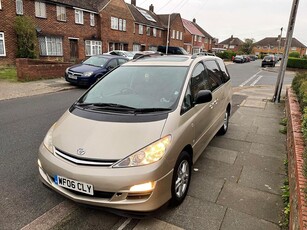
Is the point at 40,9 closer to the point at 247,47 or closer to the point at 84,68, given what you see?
the point at 84,68

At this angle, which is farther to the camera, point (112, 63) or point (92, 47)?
point (92, 47)

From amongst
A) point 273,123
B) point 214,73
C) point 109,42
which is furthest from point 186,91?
point 109,42

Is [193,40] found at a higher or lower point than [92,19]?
lower

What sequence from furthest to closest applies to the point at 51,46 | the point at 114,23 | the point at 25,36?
the point at 114,23, the point at 51,46, the point at 25,36

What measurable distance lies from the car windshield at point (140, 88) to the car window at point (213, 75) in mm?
996

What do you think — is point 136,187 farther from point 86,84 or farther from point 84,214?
point 86,84

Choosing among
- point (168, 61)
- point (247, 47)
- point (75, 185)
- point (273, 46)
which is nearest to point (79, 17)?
point (168, 61)

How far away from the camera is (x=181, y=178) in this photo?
119 inches

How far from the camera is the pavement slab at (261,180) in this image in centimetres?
353

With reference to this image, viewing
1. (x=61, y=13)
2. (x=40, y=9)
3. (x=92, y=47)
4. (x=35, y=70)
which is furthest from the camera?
(x=92, y=47)

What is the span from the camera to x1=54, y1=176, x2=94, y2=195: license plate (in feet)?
8.03

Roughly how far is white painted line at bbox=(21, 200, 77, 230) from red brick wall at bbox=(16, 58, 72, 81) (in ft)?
36.7

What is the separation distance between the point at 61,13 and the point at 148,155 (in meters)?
23.2

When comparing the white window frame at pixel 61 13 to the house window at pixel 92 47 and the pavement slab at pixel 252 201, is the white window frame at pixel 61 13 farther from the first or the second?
the pavement slab at pixel 252 201
